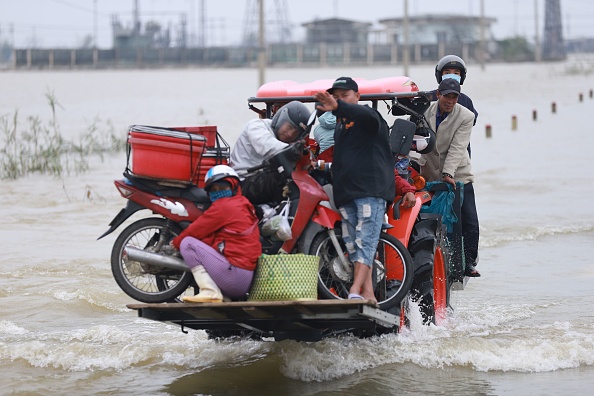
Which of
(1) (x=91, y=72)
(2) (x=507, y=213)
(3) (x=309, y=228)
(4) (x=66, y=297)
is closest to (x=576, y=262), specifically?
(2) (x=507, y=213)

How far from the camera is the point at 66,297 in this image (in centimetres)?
1227

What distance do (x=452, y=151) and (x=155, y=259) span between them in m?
3.62

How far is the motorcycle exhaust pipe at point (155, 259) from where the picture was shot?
25.1 feet

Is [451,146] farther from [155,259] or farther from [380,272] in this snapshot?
[155,259]

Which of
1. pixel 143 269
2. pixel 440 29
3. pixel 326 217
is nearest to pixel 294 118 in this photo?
pixel 326 217

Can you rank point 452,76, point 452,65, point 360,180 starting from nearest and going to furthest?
point 360,180 < point 452,76 < point 452,65

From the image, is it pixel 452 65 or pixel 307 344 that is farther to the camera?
pixel 452 65

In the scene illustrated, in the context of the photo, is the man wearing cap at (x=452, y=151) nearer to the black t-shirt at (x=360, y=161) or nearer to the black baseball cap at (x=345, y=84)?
the black t-shirt at (x=360, y=161)

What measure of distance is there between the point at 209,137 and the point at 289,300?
61.2 inches

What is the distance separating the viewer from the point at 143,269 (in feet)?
25.8

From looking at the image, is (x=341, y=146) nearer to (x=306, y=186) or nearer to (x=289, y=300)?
(x=306, y=186)

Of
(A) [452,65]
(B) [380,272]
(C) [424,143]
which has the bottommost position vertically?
(B) [380,272]

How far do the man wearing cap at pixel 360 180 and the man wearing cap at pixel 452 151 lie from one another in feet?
6.89

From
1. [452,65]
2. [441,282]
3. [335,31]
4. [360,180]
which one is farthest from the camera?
[335,31]
